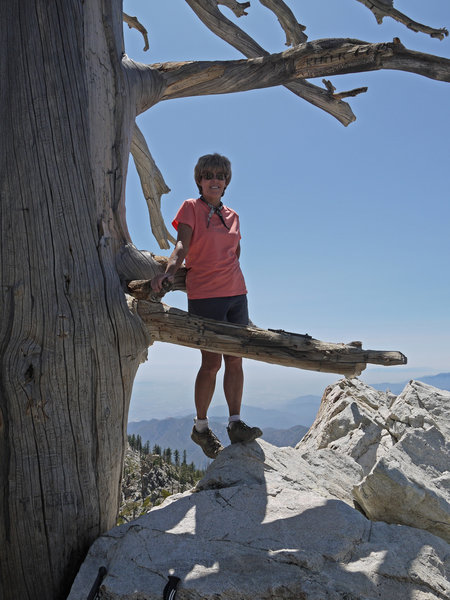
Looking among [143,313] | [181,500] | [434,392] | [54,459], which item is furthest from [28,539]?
[434,392]

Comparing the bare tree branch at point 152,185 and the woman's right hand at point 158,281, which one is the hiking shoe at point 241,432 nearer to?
the woman's right hand at point 158,281

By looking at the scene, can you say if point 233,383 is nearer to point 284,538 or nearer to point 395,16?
point 284,538

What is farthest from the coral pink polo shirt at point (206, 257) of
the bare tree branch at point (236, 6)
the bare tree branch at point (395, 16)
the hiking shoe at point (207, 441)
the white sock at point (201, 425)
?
the bare tree branch at point (395, 16)

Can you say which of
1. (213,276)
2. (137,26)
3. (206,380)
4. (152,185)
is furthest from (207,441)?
(137,26)

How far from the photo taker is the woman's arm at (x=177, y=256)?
3354 mm

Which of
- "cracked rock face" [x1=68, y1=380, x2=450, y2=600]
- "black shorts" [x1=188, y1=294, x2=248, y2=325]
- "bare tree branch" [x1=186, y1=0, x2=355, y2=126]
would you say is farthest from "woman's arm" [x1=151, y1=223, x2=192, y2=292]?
"bare tree branch" [x1=186, y1=0, x2=355, y2=126]

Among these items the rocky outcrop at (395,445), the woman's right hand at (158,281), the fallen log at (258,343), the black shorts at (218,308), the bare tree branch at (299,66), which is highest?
the bare tree branch at (299,66)

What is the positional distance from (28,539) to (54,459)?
430 millimetres

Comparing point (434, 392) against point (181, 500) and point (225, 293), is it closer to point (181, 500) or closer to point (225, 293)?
point (225, 293)

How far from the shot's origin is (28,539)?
109 inches

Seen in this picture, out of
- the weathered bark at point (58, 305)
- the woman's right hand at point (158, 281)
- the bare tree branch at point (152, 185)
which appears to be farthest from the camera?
the bare tree branch at point (152, 185)

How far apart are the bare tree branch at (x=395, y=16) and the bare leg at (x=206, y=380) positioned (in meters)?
3.32

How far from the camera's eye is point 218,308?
383cm

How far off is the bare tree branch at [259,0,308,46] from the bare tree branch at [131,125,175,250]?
5.75 ft
